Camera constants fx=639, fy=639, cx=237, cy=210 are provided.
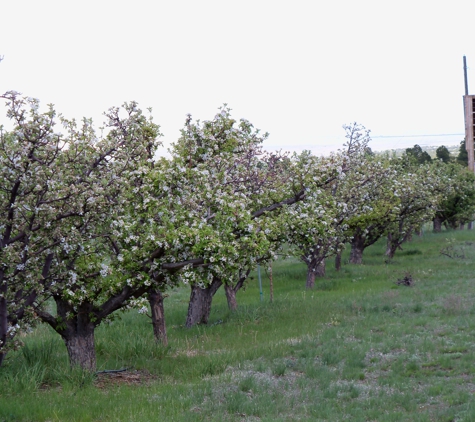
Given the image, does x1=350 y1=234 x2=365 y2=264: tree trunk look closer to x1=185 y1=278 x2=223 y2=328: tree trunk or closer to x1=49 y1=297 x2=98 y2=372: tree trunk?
x1=185 y1=278 x2=223 y2=328: tree trunk

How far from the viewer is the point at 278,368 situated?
11609 mm

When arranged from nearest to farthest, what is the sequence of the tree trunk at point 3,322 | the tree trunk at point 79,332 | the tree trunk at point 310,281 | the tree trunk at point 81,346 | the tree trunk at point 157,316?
the tree trunk at point 3,322
the tree trunk at point 79,332
the tree trunk at point 81,346
the tree trunk at point 157,316
the tree trunk at point 310,281

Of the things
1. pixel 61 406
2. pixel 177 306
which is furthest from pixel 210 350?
pixel 177 306

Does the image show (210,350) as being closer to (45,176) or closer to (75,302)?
(75,302)

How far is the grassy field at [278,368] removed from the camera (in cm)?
919

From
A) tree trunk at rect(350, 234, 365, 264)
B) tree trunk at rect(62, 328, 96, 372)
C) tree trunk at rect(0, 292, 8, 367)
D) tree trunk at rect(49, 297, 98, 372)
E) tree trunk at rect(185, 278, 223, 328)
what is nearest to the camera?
tree trunk at rect(0, 292, 8, 367)

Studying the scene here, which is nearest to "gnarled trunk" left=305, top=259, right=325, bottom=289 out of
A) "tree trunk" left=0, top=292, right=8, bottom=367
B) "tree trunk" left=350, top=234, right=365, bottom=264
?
"tree trunk" left=350, top=234, right=365, bottom=264

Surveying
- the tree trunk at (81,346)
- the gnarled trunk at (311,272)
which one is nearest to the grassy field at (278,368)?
the tree trunk at (81,346)

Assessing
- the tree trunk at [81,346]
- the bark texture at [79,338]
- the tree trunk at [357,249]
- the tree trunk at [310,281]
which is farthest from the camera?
the tree trunk at [357,249]

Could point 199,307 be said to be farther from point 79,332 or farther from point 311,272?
point 311,272

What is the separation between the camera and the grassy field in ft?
30.1

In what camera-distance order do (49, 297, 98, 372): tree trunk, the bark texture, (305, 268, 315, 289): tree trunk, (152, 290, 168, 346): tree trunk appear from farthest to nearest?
(305, 268, 315, 289): tree trunk, (152, 290, 168, 346): tree trunk, the bark texture, (49, 297, 98, 372): tree trunk

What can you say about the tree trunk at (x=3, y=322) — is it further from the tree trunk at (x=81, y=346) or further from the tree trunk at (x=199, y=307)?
the tree trunk at (x=199, y=307)

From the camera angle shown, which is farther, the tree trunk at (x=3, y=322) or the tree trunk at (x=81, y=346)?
the tree trunk at (x=81, y=346)
